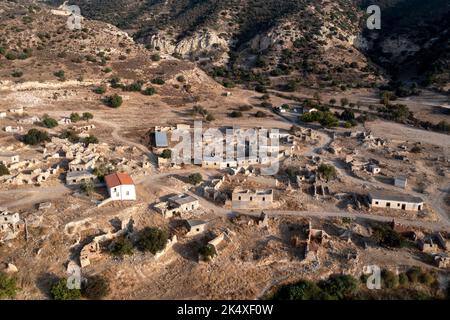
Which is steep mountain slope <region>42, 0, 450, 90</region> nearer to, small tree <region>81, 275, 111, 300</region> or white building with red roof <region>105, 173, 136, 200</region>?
white building with red roof <region>105, 173, 136, 200</region>

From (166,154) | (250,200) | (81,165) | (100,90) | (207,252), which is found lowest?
(207,252)

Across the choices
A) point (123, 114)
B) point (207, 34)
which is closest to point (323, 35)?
point (207, 34)

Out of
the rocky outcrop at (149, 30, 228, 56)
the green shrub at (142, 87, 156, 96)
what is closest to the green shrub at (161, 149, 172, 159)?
Answer: the green shrub at (142, 87, 156, 96)

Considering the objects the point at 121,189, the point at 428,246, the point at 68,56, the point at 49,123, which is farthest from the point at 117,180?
the point at 68,56

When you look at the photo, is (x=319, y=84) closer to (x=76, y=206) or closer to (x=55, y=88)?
(x=55, y=88)

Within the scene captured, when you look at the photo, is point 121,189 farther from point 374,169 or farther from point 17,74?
point 17,74

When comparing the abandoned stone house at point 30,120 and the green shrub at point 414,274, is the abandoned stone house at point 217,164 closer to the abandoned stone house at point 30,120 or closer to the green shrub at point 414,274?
the green shrub at point 414,274
